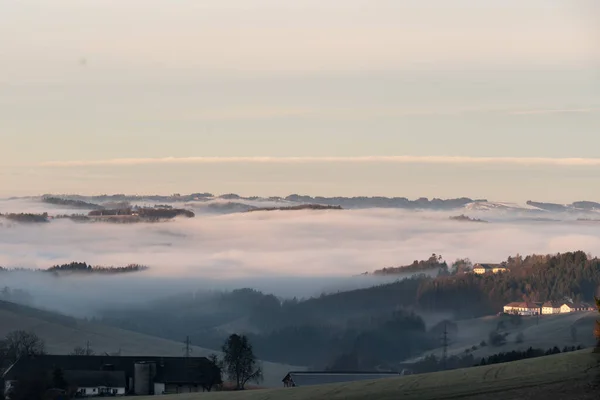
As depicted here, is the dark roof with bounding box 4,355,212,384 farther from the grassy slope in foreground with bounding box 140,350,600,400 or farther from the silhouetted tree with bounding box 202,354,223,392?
the grassy slope in foreground with bounding box 140,350,600,400

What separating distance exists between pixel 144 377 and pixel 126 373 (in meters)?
2.75

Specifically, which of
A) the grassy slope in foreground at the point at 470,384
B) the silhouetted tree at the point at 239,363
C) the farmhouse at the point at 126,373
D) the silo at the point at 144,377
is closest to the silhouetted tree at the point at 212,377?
the farmhouse at the point at 126,373

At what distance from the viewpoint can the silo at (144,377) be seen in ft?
590

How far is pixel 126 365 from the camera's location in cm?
18900

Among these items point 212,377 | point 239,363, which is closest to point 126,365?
point 212,377

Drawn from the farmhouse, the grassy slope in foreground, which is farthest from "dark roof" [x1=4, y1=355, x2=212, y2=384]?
the grassy slope in foreground

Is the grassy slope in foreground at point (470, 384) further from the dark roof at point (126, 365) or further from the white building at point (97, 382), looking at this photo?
the dark roof at point (126, 365)

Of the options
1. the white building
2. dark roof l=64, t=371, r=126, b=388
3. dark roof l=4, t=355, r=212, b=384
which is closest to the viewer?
the white building

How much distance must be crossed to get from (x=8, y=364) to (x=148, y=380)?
15466mm

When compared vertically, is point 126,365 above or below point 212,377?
above

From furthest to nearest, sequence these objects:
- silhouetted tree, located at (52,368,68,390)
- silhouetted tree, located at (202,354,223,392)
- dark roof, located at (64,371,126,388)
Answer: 1. silhouetted tree, located at (202,354,223,392)
2. dark roof, located at (64,371,126,388)
3. silhouetted tree, located at (52,368,68,390)

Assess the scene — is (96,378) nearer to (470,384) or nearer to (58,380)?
(58,380)

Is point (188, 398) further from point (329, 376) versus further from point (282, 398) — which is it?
point (329, 376)

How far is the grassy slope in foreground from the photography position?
415 ft
